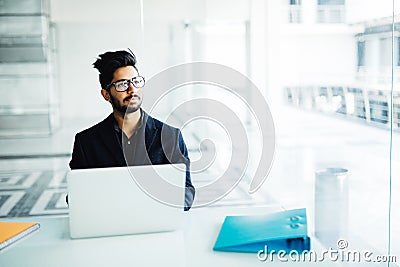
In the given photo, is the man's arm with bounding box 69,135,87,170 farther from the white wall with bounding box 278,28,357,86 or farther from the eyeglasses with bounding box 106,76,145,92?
the white wall with bounding box 278,28,357,86

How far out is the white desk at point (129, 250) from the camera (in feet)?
3.73

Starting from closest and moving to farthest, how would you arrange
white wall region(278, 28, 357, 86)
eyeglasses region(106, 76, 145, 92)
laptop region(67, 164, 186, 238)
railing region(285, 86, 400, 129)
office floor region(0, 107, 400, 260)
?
laptop region(67, 164, 186, 238) → eyeglasses region(106, 76, 145, 92) → office floor region(0, 107, 400, 260) → railing region(285, 86, 400, 129) → white wall region(278, 28, 357, 86)

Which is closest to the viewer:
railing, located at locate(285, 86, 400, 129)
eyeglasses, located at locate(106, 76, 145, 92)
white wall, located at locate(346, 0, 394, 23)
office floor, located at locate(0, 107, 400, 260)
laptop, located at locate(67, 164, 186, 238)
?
laptop, located at locate(67, 164, 186, 238)

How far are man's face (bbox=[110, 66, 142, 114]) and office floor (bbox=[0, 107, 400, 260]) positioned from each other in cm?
115

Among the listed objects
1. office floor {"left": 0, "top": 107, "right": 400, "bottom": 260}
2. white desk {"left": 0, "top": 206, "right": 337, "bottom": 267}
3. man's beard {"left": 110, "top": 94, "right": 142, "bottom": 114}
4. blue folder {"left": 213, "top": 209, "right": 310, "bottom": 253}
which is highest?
man's beard {"left": 110, "top": 94, "right": 142, "bottom": 114}

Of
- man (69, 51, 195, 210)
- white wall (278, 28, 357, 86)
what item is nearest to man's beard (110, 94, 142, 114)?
man (69, 51, 195, 210)

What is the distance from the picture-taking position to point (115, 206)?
51.9 inches

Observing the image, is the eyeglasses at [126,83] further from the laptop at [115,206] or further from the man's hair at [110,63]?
the laptop at [115,206]

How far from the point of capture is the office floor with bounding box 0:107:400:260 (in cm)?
297

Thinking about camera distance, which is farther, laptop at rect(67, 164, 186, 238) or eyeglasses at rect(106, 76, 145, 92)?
eyeglasses at rect(106, 76, 145, 92)

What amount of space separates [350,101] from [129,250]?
131 inches

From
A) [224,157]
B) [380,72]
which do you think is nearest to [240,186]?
[224,157]

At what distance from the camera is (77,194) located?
4.29ft

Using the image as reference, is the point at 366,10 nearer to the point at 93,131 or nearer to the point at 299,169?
the point at 299,169
